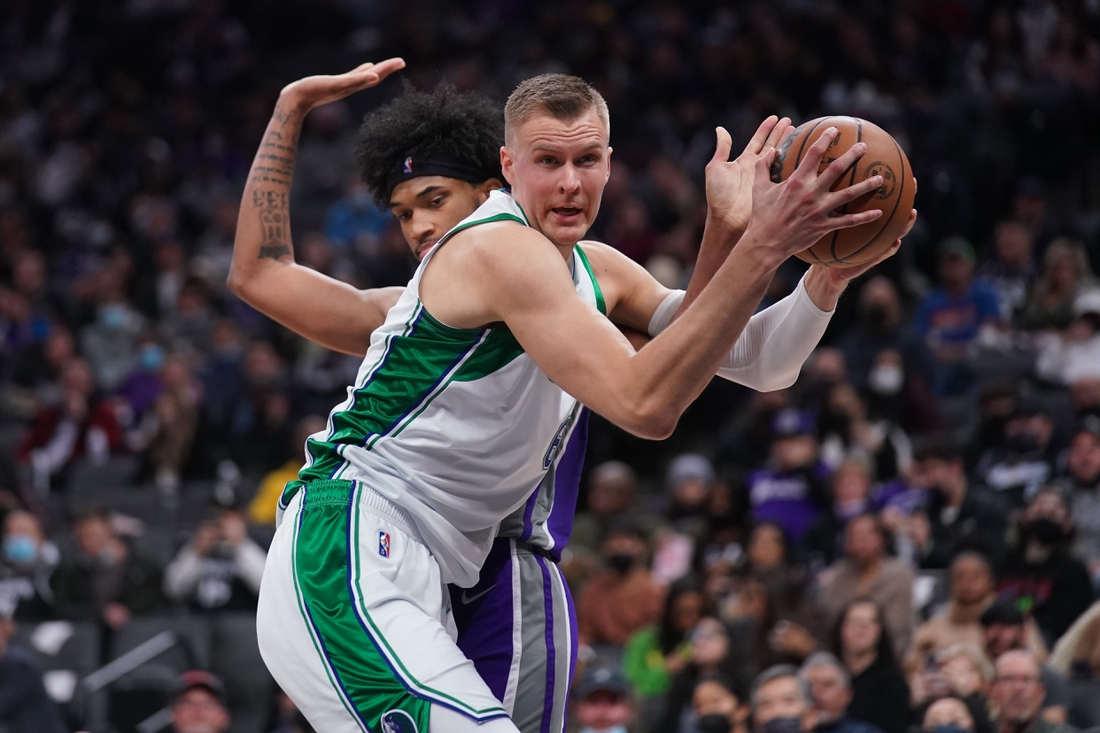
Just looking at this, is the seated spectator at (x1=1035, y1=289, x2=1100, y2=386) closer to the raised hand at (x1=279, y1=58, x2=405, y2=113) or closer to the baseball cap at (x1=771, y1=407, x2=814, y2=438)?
the baseball cap at (x1=771, y1=407, x2=814, y2=438)

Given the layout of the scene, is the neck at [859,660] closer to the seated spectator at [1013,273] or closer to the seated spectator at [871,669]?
the seated spectator at [871,669]

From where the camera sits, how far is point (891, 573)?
8.09 m

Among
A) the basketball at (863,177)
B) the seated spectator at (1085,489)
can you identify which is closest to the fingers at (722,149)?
the basketball at (863,177)

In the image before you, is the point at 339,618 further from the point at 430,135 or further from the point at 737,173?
the point at 430,135

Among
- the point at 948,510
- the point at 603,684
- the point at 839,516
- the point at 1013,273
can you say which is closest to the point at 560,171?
the point at 603,684

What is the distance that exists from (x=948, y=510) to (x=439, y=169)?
5852 millimetres

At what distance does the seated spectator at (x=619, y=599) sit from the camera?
927 cm

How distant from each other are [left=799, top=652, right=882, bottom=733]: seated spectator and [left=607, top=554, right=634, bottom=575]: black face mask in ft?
8.13

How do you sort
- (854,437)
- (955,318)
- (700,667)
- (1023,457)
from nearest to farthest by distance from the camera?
(700,667) < (1023,457) < (854,437) < (955,318)

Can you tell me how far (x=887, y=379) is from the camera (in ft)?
33.6

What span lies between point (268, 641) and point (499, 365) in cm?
88

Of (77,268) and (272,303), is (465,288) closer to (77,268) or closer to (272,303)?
(272,303)

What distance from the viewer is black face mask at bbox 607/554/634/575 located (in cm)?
941

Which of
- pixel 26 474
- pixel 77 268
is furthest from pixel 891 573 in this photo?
pixel 77 268
